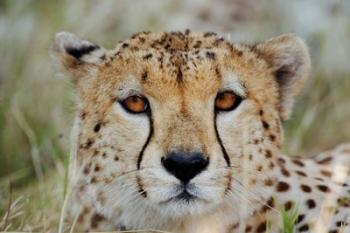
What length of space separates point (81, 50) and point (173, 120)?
0.78m

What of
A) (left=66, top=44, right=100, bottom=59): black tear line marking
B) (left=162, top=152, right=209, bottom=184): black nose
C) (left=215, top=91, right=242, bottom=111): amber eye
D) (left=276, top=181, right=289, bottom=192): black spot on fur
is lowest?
(left=276, top=181, right=289, bottom=192): black spot on fur

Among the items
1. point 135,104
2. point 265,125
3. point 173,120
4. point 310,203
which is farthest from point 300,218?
point 135,104

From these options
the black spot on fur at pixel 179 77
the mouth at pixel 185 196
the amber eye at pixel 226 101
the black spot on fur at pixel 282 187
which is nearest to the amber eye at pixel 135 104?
the black spot on fur at pixel 179 77

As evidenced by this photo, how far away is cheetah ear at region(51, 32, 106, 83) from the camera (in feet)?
16.6

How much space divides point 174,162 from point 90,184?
0.56m

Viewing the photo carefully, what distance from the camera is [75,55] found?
518 cm

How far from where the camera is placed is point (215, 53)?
15.6 ft

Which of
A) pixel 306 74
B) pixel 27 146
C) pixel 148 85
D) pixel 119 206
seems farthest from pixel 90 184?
pixel 27 146

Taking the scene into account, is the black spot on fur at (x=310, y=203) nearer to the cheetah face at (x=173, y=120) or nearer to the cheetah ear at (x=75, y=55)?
the cheetah face at (x=173, y=120)

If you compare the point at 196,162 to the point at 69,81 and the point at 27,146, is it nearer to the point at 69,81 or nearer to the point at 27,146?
the point at 69,81

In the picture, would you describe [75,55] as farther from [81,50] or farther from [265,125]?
[265,125]

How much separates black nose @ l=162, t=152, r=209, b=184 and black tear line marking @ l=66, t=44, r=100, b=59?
0.92m

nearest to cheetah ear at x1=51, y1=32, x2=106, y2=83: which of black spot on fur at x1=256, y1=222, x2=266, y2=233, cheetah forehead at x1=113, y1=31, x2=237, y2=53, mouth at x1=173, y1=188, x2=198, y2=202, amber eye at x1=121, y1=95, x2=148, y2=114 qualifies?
cheetah forehead at x1=113, y1=31, x2=237, y2=53

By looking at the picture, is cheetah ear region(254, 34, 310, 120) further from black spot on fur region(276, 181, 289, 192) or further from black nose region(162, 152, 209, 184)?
black nose region(162, 152, 209, 184)
